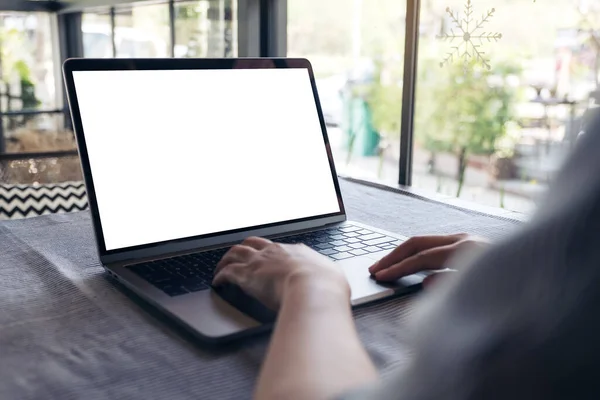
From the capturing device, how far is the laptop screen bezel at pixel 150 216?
0.78 meters

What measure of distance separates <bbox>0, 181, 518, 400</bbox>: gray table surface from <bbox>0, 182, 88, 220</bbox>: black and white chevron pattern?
Result: 24.4 inches

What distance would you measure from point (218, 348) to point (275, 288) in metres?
0.08

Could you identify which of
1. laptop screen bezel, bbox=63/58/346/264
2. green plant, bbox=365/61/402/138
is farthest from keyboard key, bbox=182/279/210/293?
green plant, bbox=365/61/402/138

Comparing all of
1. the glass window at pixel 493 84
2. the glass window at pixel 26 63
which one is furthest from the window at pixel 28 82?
the glass window at pixel 493 84

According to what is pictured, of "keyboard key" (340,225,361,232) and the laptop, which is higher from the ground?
the laptop

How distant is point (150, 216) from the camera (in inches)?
32.1

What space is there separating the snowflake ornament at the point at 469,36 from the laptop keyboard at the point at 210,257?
2.74 feet

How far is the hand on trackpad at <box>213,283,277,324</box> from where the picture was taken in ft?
2.02

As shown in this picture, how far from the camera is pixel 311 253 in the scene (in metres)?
0.67

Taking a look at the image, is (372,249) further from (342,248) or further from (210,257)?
(210,257)

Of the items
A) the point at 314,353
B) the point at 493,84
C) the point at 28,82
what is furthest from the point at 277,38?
the point at 28,82

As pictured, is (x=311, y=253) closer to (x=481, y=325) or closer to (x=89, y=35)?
(x=481, y=325)

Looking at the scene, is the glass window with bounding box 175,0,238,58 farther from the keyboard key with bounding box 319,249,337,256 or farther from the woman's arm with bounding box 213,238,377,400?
the woman's arm with bounding box 213,238,377,400

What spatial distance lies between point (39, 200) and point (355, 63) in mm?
1535
